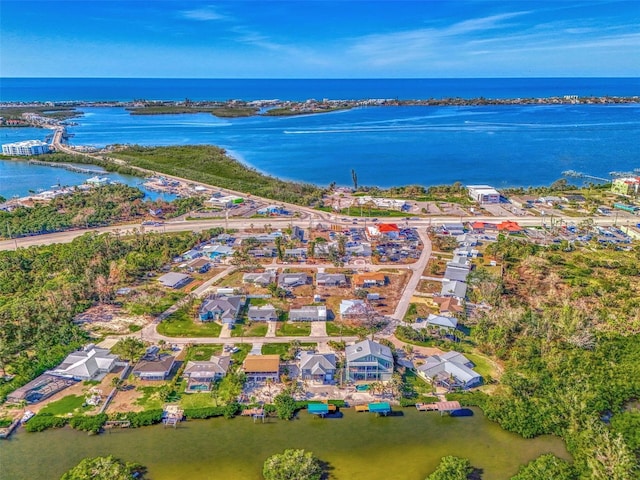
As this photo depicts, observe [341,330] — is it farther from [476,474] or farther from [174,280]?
[174,280]

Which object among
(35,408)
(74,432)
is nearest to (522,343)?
(74,432)

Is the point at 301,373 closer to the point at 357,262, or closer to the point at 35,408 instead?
the point at 35,408

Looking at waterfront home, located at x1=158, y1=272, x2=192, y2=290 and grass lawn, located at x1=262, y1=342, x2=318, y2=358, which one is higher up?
waterfront home, located at x1=158, y1=272, x2=192, y2=290

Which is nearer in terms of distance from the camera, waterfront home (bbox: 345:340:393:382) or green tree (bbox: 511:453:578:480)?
green tree (bbox: 511:453:578:480)

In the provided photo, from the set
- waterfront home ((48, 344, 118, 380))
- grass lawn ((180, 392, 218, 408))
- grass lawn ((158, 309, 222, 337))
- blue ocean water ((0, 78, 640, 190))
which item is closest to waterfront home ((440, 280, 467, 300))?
grass lawn ((158, 309, 222, 337))

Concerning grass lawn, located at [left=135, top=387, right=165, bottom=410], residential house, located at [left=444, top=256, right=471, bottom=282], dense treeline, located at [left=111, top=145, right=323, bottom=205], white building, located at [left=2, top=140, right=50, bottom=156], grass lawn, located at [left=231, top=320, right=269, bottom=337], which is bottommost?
grass lawn, located at [left=135, top=387, right=165, bottom=410]

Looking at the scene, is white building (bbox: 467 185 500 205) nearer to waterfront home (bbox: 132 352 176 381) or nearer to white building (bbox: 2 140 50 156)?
waterfront home (bbox: 132 352 176 381)

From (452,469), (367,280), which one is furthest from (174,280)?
(452,469)

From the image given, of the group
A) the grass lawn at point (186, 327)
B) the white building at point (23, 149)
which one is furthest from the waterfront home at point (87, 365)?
the white building at point (23, 149)
